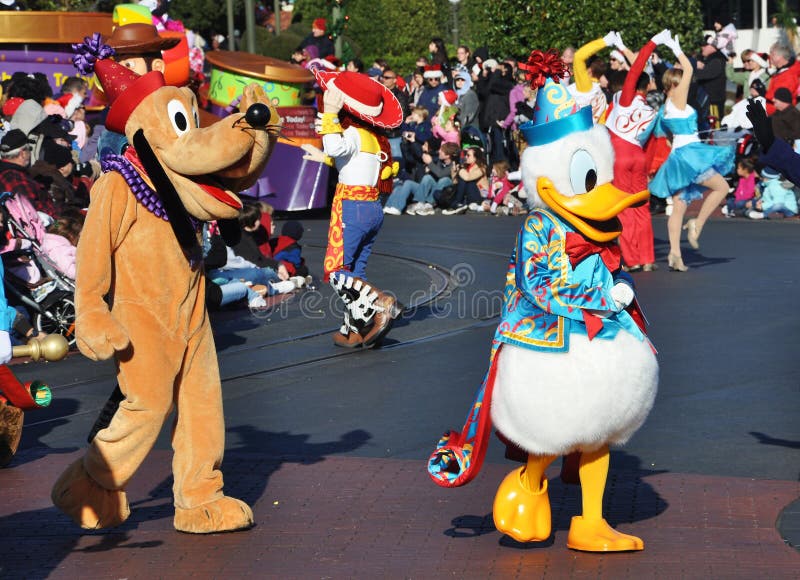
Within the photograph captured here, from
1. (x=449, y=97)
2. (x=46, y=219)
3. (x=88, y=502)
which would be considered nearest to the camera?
(x=88, y=502)

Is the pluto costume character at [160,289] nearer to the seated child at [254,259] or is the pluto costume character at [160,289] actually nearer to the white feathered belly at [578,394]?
the white feathered belly at [578,394]

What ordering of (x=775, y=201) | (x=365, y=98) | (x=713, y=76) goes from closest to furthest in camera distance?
(x=365, y=98), (x=775, y=201), (x=713, y=76)

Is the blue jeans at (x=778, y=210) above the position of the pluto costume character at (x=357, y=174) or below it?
below

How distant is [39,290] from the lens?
34.7ft

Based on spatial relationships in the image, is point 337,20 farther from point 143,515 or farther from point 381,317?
point 143,515

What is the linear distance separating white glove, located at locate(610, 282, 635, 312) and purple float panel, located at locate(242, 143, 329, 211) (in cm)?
1387

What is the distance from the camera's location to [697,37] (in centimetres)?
2788

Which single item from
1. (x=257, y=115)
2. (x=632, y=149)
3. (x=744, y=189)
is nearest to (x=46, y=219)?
(x=632, y=149)

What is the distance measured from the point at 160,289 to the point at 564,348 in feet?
5.55

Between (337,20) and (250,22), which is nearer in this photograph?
(250,22)

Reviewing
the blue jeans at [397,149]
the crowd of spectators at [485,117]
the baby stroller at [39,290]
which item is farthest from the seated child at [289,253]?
the blue jeans at [397,149]

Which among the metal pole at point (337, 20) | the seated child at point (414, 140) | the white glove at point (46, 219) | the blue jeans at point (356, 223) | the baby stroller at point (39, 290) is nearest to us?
the blue jeans at point (356, 223)

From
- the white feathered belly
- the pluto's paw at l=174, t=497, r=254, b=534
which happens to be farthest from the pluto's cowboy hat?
the white feathered belly

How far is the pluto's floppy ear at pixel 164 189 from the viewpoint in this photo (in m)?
5.81
